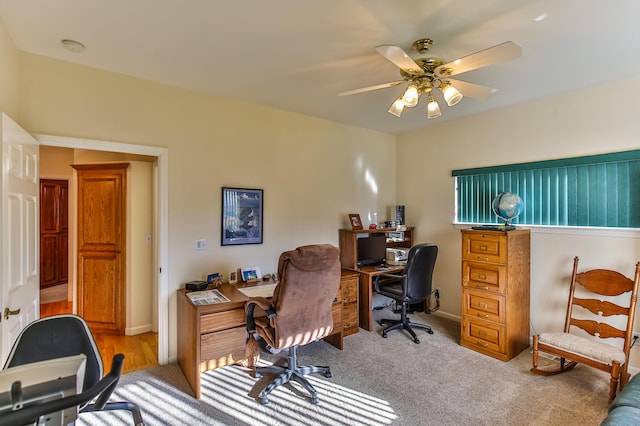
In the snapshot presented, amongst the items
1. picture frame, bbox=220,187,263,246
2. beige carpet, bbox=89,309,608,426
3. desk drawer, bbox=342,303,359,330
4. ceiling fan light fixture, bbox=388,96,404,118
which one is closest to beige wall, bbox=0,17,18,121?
picture frame, bbox=220,187,263,246

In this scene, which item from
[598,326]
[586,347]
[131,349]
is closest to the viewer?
[586,347]

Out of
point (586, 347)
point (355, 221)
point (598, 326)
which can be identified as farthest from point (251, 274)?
point (598, 326)

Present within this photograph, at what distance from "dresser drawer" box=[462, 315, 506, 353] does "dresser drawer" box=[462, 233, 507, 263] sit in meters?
0.65

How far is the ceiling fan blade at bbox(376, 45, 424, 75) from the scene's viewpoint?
1780 millimetres

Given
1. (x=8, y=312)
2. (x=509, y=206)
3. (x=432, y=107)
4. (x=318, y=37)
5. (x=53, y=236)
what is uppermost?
(x=318, y=37)

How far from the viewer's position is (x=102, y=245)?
12.4ft

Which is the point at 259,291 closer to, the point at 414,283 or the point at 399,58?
the point at 414,283

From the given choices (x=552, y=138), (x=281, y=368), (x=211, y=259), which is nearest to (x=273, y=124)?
(x=211, y=259)

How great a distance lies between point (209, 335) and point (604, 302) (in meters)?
3.41

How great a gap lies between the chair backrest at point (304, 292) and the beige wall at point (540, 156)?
7.69 feet

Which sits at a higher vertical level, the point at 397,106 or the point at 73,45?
the point at 73,45

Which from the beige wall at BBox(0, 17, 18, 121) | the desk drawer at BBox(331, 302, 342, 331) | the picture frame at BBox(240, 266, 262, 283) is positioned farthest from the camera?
the picture frame at BBox(240, 266, 262, 283)

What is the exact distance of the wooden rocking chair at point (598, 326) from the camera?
240 centimetres

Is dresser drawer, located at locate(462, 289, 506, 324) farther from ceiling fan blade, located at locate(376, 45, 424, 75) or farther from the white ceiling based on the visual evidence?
ceiling fan blade, located at locate(376, 45, 424, 75)
